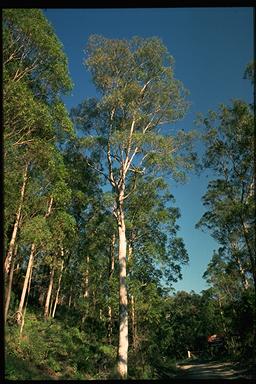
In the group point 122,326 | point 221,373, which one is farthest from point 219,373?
point 122,326

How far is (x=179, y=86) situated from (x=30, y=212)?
20.9 ft

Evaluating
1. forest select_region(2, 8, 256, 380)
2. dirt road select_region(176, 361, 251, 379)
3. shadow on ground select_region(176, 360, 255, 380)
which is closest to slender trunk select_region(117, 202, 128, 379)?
forest select_region(2, 8, 256, 380)

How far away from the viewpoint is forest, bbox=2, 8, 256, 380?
27.8 ft

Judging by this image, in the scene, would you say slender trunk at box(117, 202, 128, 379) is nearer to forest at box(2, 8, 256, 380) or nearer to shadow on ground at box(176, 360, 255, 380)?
forest at box(2, 8, 256, 380)

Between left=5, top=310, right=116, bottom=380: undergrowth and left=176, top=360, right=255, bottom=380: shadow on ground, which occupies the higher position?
left=5, top=310, right=116, bottom=380: undergrowth

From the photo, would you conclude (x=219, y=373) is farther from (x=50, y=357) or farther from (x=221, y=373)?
(x=50, y=357)

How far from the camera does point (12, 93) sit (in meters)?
7.64

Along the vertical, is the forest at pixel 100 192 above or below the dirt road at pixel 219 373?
above

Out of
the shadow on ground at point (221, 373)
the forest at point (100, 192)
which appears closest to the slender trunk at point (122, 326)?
the forest at point (100, 192)

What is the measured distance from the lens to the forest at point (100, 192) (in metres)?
8.48

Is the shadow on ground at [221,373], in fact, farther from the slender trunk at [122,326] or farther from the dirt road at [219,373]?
the slender trunk at [122,326]

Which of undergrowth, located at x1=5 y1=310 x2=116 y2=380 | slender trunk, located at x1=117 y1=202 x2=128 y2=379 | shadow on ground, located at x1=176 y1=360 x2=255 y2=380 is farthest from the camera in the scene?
shadow on ground, located at x1=176 y1=360 x2=255 y2=380

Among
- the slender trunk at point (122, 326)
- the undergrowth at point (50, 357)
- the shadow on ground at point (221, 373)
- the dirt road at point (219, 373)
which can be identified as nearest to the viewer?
the undergrowth at point (50, 357)
